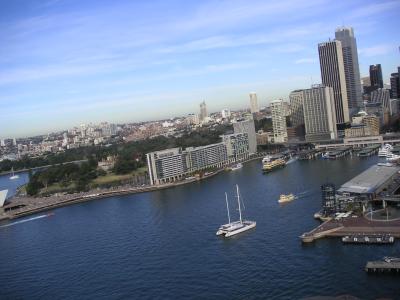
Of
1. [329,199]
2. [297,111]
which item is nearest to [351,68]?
[297,111]

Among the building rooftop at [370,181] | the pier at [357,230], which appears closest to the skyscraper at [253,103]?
the building rooftop at [370,181]

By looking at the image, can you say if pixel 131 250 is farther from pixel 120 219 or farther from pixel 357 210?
pixel 357 210

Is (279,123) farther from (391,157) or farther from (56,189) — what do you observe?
(56,189)

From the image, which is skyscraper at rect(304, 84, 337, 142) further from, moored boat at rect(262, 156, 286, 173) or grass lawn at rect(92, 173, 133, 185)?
grass lawn at rect(92, 173, 133, 185)

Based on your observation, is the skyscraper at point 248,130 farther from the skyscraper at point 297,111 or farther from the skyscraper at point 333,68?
the skyscraper at point 333,68

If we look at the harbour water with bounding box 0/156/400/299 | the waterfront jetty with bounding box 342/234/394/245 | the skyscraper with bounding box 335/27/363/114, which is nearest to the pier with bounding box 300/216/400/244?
the waterfront jetty with bounding box 342/234/394/245
